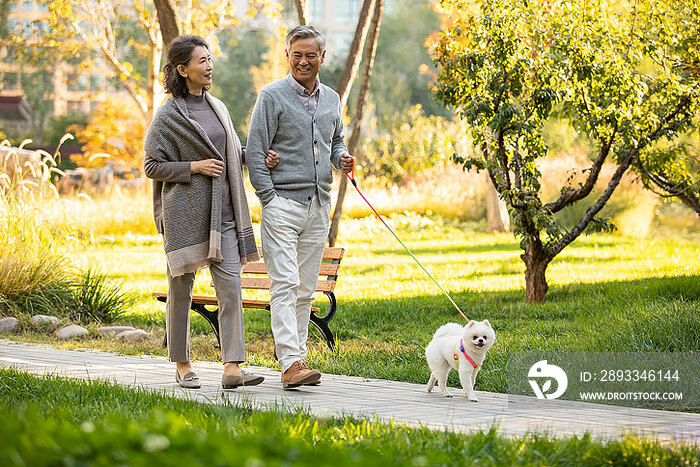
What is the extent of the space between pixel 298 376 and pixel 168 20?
6188 mm

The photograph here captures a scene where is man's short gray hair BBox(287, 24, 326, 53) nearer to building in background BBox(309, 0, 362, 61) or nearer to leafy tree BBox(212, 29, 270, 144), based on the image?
leafy tree BBox(212, 29, 270, 144)

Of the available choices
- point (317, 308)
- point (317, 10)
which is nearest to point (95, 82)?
point (317, 10)

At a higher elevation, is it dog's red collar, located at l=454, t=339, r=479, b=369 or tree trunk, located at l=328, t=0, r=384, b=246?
tree trunk, located at l=328, t=0, r=384, b=246

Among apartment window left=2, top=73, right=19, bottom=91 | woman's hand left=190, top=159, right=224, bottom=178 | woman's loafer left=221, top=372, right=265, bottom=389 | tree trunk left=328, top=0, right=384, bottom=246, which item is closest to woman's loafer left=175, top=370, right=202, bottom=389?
woman's loafer left=221, top=372, right=265, bottom=389

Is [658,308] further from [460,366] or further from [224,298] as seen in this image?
[224,298]

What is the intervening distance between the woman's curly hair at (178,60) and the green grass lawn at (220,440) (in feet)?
6.02

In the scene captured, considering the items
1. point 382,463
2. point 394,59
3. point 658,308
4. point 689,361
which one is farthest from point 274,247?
point 394,59

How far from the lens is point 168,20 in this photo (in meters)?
10.3

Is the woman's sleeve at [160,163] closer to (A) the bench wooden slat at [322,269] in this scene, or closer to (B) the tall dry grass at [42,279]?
(A) the bench wooden slat at [322,269]

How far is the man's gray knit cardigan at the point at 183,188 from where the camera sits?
17.9ft

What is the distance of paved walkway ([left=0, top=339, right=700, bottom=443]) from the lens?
423 centimetres

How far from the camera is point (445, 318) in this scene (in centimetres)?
905

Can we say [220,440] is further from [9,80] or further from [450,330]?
[9,80]
